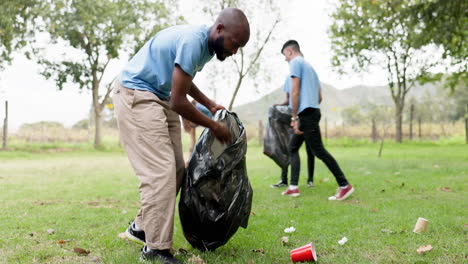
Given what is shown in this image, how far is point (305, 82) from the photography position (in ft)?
18.3

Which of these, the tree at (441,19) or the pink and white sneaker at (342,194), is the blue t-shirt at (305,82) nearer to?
the pink and white sneaker at (342,194)

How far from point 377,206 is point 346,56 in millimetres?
17962

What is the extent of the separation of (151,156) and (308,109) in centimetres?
318

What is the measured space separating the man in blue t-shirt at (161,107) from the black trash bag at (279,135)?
13.0ft

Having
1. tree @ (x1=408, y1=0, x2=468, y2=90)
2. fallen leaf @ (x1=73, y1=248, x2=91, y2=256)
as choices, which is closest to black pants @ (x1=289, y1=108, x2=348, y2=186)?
fallen leaf @ (x1=73, y1=248, x2=91, y2=256)

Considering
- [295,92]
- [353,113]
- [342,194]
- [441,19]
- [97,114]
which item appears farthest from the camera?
[353,113]

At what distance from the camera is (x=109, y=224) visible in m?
4.16

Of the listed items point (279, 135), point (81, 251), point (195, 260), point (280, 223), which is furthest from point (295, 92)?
point (81, 251)

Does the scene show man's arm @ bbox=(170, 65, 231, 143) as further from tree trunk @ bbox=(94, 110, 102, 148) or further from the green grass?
tree trunk @ bbox=(94, 110, 102, 148)

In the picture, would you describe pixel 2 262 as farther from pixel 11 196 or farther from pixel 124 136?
pixel 11 196

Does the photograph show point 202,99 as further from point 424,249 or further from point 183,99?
point 424,249

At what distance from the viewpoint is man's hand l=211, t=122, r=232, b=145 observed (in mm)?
2850

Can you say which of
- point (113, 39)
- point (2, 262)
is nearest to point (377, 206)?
point (2, 262)

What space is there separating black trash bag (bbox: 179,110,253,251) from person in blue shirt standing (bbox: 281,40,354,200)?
2.58 metres
